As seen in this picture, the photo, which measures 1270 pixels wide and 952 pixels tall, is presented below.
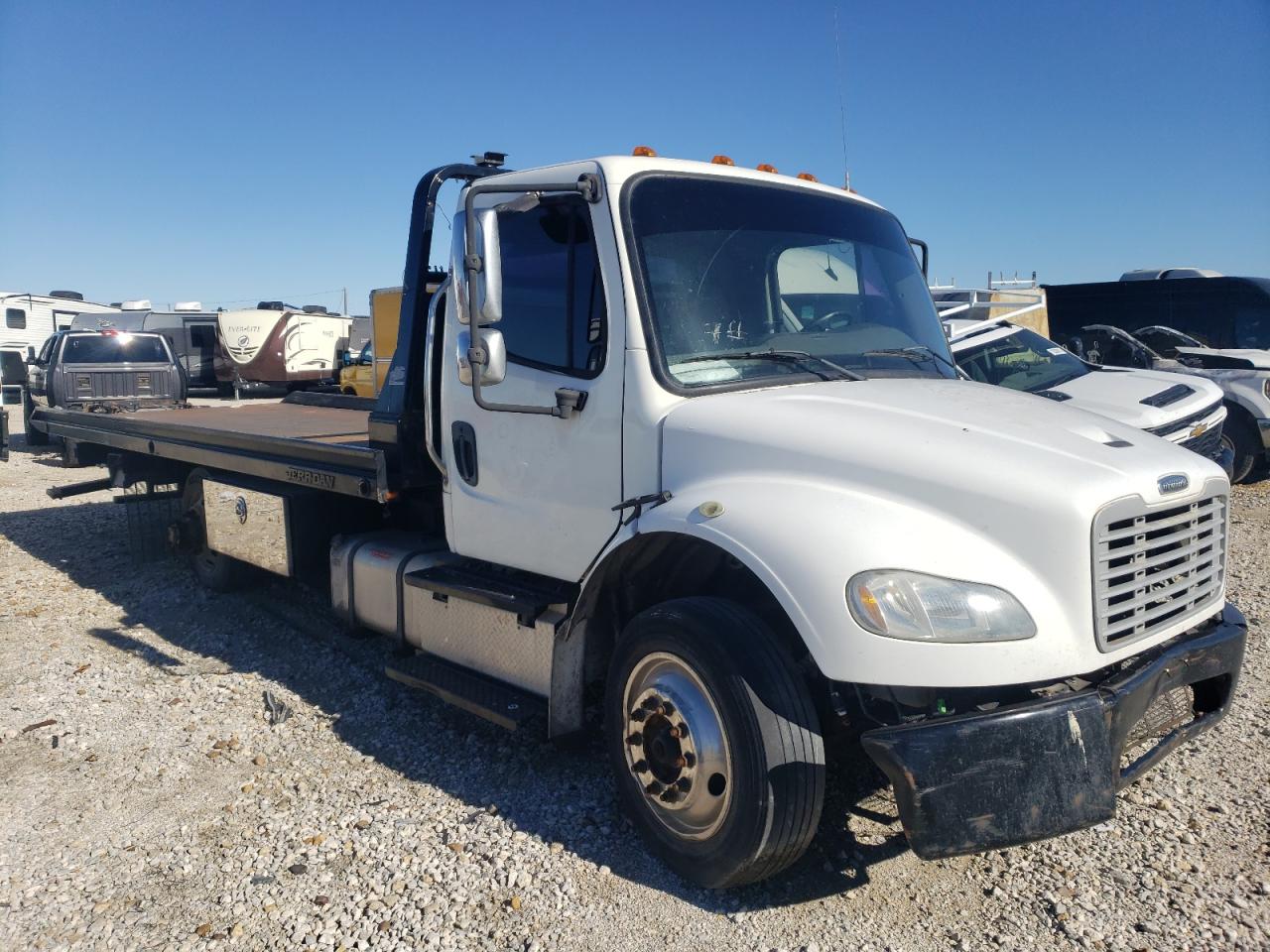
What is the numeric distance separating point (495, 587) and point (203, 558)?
154 inches

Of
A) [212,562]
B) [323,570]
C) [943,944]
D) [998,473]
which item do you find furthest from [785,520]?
[212,562]

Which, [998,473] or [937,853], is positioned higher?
[998,473]

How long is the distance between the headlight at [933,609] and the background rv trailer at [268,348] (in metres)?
27.5

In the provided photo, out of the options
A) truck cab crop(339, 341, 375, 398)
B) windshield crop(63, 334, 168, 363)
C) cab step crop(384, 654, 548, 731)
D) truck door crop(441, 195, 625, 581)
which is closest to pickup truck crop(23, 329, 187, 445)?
windshield crop(63, 334, 168, 363)

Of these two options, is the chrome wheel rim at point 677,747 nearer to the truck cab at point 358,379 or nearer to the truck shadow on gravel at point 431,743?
the truck shadow on gravel at point 431,743

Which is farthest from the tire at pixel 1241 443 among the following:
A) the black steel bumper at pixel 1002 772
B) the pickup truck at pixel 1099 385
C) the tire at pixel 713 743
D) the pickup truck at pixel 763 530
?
the tire at pixel 713 743

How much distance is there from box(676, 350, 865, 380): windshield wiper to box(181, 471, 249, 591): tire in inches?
177

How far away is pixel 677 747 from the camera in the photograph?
317 centimetres

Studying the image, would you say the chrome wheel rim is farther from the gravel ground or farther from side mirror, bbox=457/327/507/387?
side mirror, bbox=457/327/507/387

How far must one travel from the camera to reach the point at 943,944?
289 cm

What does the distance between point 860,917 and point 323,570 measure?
3.79 m

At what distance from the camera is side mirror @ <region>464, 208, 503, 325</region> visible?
10.9 ft

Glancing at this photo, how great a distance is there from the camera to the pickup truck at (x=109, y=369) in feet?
47.4

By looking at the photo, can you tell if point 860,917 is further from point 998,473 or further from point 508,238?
point 508,238
